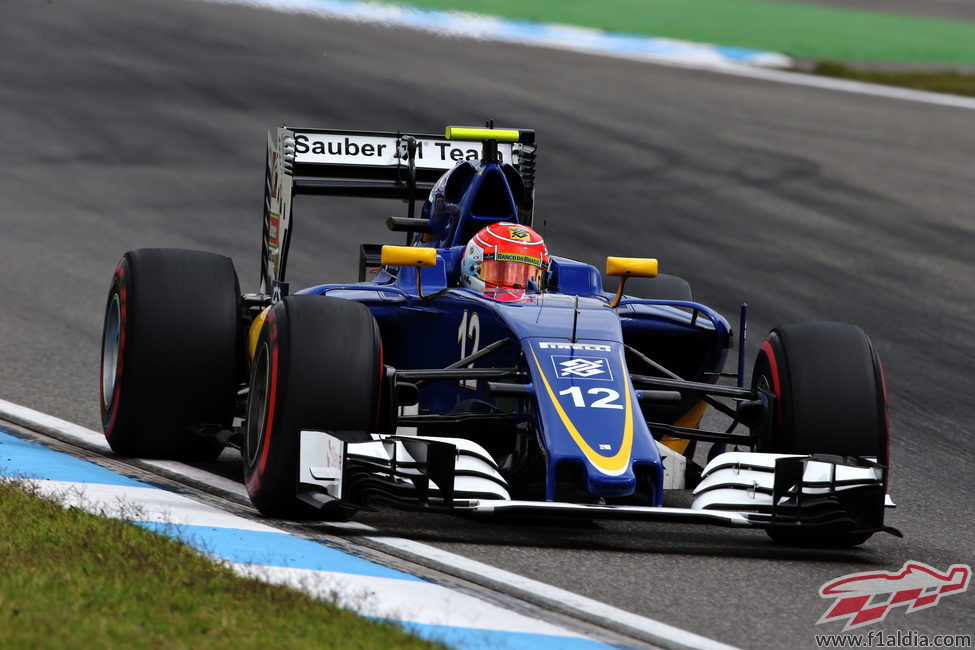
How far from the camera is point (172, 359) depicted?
27.2 ft

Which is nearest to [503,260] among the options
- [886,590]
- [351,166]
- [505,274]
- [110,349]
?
[505,274]

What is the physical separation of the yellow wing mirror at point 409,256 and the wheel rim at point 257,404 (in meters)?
0.78

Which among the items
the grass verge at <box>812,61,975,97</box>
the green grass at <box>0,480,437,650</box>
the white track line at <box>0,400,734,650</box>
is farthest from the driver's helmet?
the grass verge at <box>812,61,975,97</box>

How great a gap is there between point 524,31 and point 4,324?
15560mm

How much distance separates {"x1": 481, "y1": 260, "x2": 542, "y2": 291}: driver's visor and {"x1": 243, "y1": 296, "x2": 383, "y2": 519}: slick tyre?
45.1 inches

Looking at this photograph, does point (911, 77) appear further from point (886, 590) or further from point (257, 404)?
point (886, 590)

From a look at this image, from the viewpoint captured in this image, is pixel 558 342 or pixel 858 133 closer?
pixel 558 342

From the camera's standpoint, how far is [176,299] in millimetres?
8367

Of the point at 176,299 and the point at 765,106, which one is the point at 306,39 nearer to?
the point at 765,106

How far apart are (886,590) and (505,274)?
2619 mm

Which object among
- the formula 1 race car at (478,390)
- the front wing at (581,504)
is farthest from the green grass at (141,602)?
the formula 1 race car at (478,390)

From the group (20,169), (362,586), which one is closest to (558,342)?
(362,586)

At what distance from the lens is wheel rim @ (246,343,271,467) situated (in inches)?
285

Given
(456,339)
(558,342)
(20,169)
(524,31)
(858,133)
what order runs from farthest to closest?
(524,31) → (858,133) → (20,169) → (456,339) → (558,342)
